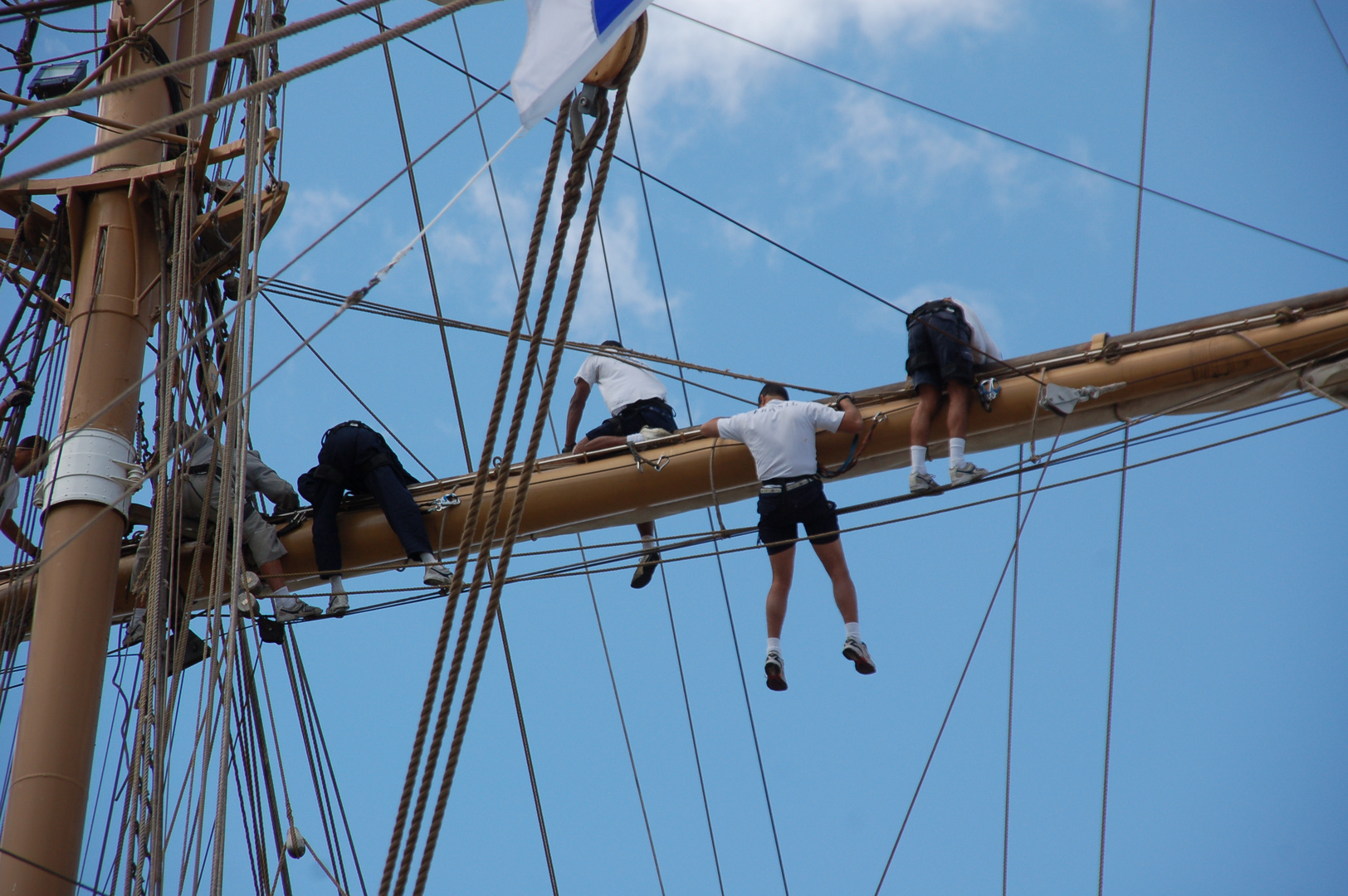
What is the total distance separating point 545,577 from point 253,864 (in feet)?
6.78

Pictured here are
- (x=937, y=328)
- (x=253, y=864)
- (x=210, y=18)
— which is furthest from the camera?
(x=210, y=18)

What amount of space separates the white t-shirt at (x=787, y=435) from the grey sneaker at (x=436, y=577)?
5.35 feet

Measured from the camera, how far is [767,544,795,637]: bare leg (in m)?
6.54

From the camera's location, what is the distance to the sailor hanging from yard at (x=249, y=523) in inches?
279

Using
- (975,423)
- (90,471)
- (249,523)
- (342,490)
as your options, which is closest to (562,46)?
(975,423)

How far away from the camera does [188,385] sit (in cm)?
716

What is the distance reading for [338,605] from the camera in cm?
729

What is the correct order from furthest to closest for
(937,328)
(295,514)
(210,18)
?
(210,18), (295,514), (937,328)

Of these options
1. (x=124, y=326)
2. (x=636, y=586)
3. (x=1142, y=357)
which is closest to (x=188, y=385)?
(x=124, y=326)

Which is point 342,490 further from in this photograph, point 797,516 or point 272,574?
point 797,516

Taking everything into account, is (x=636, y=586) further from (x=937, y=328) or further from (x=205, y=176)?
(x=205, y=176)

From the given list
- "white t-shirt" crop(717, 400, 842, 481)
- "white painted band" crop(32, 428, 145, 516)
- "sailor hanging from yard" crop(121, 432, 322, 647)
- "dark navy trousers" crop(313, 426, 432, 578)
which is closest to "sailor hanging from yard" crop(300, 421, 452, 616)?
"dark navy trousers" crop(313, 426, 432, 578)

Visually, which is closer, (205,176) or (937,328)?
(937,328)

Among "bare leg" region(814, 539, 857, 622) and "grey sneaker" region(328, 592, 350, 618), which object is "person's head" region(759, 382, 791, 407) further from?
"grey sneaker" region(328, 592, 350, 618)
